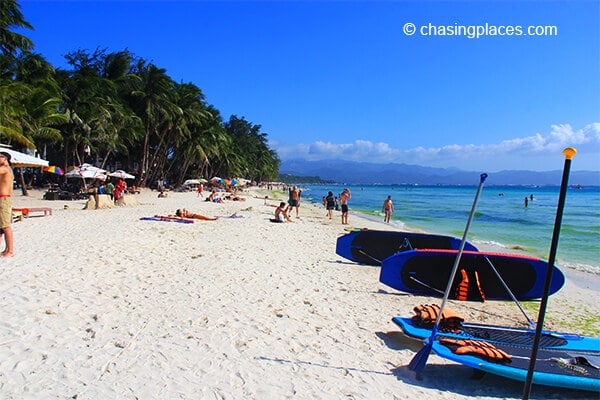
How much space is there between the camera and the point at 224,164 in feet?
210

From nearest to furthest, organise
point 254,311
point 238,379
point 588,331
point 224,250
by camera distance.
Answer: point 238,379
point 254,311
point 588,331
point 224,250

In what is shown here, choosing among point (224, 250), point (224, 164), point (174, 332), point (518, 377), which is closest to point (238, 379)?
point (174, 332)

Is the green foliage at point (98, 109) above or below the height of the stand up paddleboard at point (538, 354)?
above

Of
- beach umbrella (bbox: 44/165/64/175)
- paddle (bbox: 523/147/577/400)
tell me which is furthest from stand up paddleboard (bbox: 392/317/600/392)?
beach umbrella (bbox: 44/165/64/175)

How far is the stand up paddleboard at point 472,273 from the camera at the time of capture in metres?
6.48

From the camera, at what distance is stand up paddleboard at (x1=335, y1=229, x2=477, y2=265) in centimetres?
916

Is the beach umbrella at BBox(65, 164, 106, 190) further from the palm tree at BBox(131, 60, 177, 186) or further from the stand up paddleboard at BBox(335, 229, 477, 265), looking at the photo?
the stand up paddleboard at BBox(335, 229, 477, 265)

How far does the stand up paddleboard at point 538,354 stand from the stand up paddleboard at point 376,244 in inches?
167

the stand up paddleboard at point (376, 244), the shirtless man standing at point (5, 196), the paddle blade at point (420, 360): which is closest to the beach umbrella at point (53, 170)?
the shirtless man standing at point (5, 196)

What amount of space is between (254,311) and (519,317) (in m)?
4.23

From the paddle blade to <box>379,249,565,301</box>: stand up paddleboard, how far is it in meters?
2.55

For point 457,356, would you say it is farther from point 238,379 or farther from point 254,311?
point 254,311

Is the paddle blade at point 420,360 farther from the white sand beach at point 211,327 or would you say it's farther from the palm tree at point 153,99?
the palm tree at point 153,99

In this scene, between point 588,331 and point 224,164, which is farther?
point 224,164
